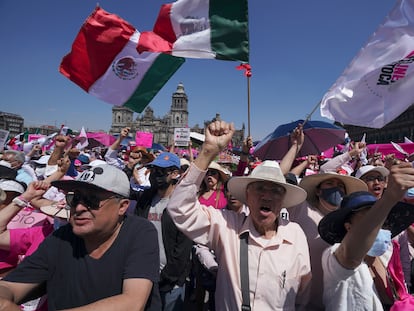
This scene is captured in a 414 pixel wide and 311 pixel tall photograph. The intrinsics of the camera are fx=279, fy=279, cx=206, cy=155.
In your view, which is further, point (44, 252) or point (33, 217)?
point (33, 217)

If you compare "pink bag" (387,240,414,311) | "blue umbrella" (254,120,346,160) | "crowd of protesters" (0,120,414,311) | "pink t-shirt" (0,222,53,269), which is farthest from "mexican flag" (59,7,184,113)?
"pink bag" (387,240,414,311)

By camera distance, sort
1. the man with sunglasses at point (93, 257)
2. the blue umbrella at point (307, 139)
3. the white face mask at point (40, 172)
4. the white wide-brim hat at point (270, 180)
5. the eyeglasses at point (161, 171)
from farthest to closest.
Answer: the white face mask at point (40, 172) < the blue umbrella at point (307, 139) < the eyeglasses at point (161, 171) < the white wide-brim hat at point (270, 180) < the man with sunglasses at point (93, 257)

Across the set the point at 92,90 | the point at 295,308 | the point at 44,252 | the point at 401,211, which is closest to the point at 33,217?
the point at 44,252

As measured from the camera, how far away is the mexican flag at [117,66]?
14.7 feet

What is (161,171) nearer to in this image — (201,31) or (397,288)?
(201,31)

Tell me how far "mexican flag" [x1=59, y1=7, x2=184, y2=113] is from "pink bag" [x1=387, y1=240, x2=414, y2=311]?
3.74 metres

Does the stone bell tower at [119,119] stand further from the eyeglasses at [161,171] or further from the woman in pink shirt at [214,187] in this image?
the eyeglasses at [161,171]

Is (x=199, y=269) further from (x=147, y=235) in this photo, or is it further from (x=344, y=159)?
(x=344, y=159)

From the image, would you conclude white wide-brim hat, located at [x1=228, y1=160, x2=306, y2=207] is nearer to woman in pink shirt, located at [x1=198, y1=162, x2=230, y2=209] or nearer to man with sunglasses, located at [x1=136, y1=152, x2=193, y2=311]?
man with sunglasses, located at [x1=136, y1=152, x2=193, y2=311]

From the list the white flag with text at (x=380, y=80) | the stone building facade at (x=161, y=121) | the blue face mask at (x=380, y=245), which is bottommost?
the blue face mask at (x=380, y=245)

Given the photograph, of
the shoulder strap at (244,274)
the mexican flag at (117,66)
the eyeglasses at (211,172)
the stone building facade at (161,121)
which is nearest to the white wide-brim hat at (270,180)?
the shoulder strap at (244,274)

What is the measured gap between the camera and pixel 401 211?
7.50 ft

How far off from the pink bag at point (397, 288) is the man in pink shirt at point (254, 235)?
60 centimetres

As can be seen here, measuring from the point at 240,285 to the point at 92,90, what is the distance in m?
3.87
